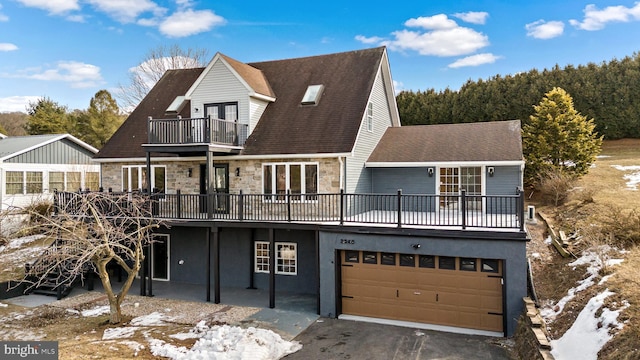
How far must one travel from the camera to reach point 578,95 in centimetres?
2673

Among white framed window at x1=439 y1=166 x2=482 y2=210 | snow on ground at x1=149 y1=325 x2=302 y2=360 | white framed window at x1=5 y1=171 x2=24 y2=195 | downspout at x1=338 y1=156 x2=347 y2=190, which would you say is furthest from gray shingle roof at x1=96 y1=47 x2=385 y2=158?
Result: white framed window at x1=5 y1=171 x2=24 y2=195

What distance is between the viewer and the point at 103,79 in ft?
118

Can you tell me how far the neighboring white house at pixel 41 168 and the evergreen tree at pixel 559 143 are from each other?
24.9 m

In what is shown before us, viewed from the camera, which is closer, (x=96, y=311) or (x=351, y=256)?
(x=351, y=256)

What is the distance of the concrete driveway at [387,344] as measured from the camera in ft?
30.6

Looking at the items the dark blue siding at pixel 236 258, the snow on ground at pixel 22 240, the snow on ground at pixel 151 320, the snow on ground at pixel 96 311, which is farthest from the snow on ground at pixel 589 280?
the snow on ground at pixel 22 240

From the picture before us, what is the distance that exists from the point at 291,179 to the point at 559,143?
527 inches

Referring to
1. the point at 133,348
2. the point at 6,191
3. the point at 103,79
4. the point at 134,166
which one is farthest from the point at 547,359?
the point at 103,79

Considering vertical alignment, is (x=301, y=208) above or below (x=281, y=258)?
above

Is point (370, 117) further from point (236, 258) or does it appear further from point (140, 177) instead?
point (140, 177)

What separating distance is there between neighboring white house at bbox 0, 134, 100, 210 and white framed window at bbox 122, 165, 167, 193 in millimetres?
6416

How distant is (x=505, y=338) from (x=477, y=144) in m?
7.60

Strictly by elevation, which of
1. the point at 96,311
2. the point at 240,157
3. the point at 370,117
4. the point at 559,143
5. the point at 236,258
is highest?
the point at 370,117

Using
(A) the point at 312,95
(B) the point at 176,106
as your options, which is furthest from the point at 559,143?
(B) the point at 176,106
